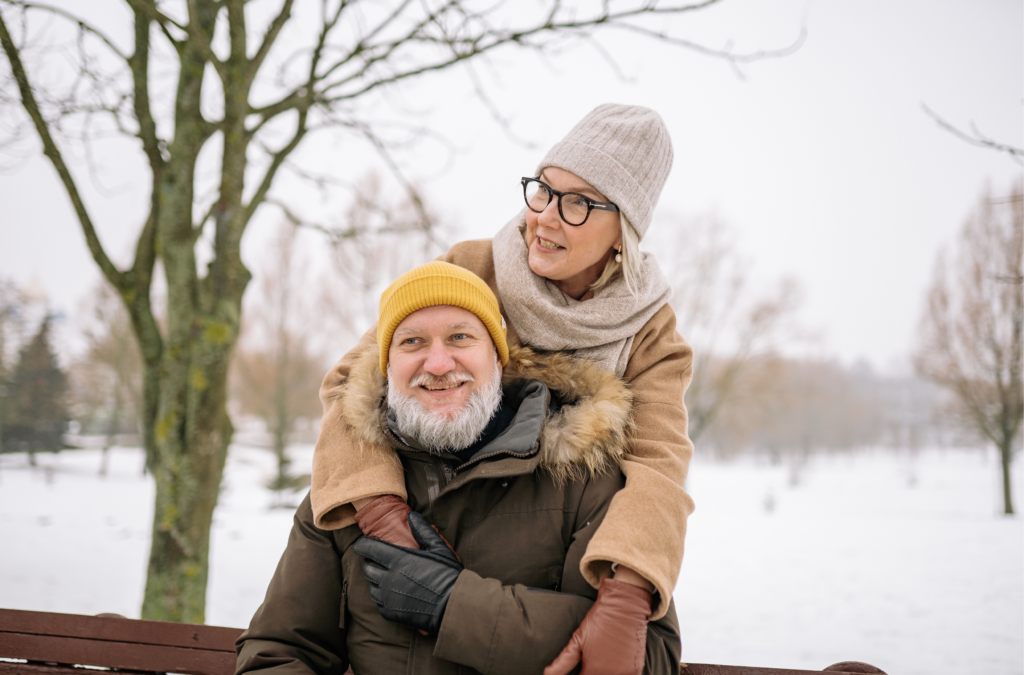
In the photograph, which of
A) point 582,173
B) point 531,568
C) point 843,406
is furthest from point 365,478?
point 843,406

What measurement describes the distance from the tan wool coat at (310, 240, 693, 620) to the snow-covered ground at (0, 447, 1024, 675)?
5.76m

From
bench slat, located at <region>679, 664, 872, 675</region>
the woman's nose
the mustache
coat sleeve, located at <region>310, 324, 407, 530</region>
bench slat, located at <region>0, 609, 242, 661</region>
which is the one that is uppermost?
the woman's nose

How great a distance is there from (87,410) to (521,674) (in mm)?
26305

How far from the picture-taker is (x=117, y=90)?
11.6ft

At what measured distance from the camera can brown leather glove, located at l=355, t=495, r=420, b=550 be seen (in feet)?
5.35

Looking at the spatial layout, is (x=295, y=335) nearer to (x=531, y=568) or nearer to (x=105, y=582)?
(x=105, y=582)

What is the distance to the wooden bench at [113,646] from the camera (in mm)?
2141

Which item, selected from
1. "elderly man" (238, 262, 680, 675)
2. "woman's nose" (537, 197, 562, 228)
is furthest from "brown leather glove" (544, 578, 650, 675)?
"woman's nose" (537, 197, 562, 228)

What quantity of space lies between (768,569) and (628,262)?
1030 centimetres

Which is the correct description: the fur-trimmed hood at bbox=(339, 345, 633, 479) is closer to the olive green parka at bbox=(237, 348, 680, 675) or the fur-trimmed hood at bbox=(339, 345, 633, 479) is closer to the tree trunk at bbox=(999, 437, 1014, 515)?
the olive green parka at bbox=(237, 348, 680, 675)

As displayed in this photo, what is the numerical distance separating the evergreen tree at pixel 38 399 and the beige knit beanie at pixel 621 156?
23.1m

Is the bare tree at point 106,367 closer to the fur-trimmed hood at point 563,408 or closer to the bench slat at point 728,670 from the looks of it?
the fur-trimmed hood at point 563,408

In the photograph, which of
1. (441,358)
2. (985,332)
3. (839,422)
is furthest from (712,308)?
(839,422)

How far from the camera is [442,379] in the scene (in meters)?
1.78
